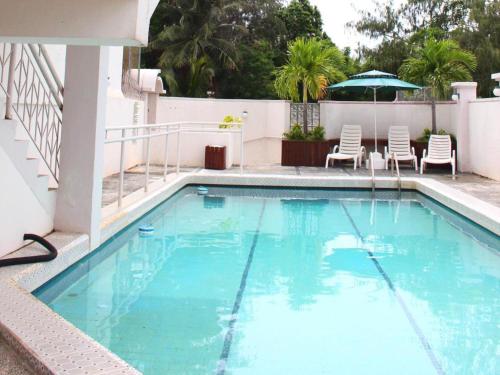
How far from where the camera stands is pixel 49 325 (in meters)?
3.21

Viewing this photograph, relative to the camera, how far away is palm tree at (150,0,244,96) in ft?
86.4

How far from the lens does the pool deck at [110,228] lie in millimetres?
2801

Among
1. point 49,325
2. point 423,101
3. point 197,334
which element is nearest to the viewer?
point 49,325

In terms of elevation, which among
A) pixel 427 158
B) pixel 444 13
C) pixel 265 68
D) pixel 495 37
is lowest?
pixel 427 158

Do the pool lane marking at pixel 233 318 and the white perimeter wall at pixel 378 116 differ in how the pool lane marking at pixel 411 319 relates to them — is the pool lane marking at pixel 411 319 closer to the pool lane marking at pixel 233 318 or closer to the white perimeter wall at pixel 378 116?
the pool lane marking at pixel 233 318

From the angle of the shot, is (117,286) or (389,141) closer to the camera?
(117,286)

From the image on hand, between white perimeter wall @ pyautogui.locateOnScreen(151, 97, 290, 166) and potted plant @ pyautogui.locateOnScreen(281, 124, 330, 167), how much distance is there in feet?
4.18

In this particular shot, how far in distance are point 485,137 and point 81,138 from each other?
9008 mm

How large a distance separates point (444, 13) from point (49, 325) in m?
32.3

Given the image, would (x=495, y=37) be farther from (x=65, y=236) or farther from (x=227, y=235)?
(x=65, y=236)

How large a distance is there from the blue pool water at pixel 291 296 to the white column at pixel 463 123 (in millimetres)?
4820

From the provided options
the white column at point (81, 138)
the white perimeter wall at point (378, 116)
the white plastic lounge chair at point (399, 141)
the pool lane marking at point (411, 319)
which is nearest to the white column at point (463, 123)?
the white plastic lounge chair at point (399, 141)

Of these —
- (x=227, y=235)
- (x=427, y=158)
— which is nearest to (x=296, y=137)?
(x=427, y=158)

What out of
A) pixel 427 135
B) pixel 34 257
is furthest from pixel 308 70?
pixel 34 257
